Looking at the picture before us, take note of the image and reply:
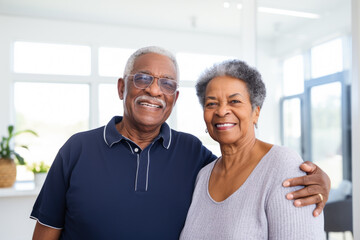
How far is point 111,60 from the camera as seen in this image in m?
5.88

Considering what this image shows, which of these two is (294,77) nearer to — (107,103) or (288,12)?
(288,12)

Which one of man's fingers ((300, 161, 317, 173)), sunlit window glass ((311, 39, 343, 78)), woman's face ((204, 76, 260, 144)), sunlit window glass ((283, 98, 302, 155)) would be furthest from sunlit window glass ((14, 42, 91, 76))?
man's fingers ((300, 161, 317, 173))

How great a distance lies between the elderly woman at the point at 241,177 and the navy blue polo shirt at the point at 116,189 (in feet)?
0.28

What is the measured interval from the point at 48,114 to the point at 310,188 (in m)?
5.38

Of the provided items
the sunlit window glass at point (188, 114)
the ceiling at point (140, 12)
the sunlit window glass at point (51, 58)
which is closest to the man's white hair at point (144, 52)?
the ceiling at point (140, 12)

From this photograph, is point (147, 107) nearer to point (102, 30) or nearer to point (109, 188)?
point (109, 188)

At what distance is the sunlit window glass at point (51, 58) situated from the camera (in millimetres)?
5406

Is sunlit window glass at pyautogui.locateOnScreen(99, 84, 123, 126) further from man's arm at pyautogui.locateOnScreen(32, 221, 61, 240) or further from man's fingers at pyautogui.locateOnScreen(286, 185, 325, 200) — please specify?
man's fingers at pyautogui.locateOnScreen(286, 185, 325, 200)

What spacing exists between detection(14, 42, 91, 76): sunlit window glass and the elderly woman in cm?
474

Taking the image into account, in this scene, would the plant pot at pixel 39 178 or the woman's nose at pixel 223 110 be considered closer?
the woman's nose at pixel 223 110

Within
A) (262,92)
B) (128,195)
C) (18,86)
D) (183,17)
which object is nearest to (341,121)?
(262,92)

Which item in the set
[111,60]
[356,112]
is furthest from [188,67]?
[356,112]

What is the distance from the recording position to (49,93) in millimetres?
5594

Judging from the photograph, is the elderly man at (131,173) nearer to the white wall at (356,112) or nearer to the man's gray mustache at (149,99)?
the man's gray mustache at (149,99)
